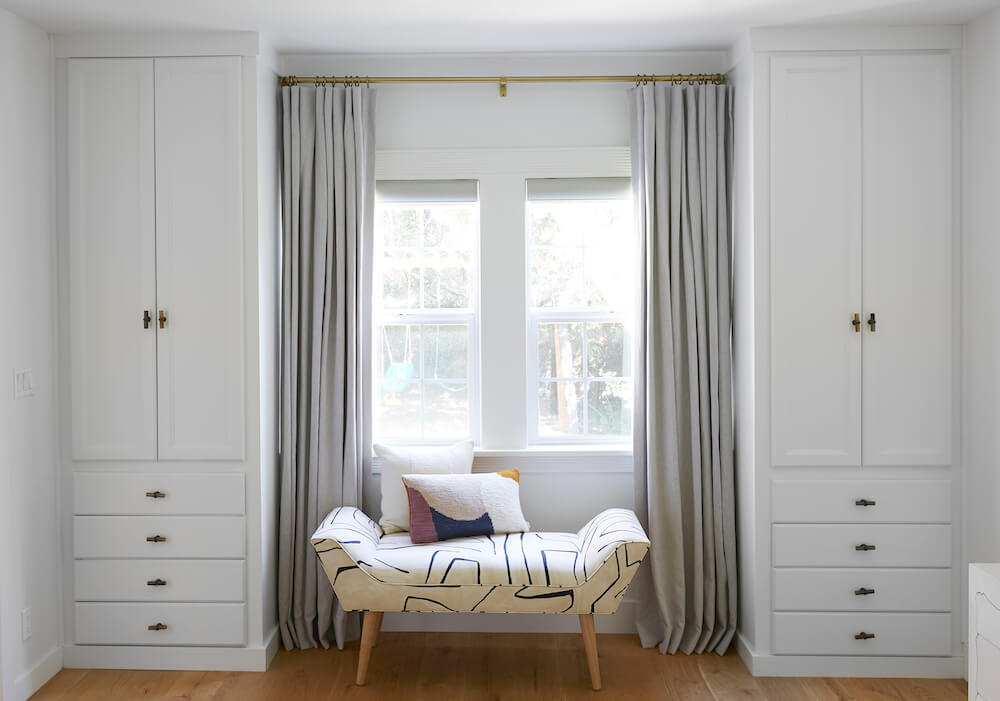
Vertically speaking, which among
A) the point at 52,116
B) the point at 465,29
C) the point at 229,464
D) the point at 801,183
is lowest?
the point at 229,464

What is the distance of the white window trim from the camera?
331 centimetres

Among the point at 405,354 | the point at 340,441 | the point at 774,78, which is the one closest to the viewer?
the point at 774,78

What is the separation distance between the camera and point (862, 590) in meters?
2.89

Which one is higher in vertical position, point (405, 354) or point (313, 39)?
point (313, 39)

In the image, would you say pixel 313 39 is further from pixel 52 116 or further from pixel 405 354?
pixel 405 354

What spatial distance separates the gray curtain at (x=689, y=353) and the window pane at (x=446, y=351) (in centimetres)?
81

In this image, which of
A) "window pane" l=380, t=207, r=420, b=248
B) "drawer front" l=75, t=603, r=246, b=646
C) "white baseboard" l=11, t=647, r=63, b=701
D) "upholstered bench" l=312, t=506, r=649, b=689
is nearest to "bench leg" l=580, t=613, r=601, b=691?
"upholstered bench" l=312, t=506, r=649, b=689

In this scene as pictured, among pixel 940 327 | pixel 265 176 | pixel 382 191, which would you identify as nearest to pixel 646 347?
pixel 940 327

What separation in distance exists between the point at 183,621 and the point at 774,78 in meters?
3.11

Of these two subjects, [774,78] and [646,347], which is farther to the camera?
[646,347]

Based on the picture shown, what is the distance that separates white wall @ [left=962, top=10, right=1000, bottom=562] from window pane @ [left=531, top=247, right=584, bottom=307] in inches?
59.7

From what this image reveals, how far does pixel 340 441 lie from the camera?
10.4 feet

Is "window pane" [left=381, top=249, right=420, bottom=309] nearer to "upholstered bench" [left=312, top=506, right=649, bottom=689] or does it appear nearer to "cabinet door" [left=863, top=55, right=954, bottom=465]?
"upholstered bench" [left=312, top=506, right=649, bottom=689]

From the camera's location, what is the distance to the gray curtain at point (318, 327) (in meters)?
3.15
